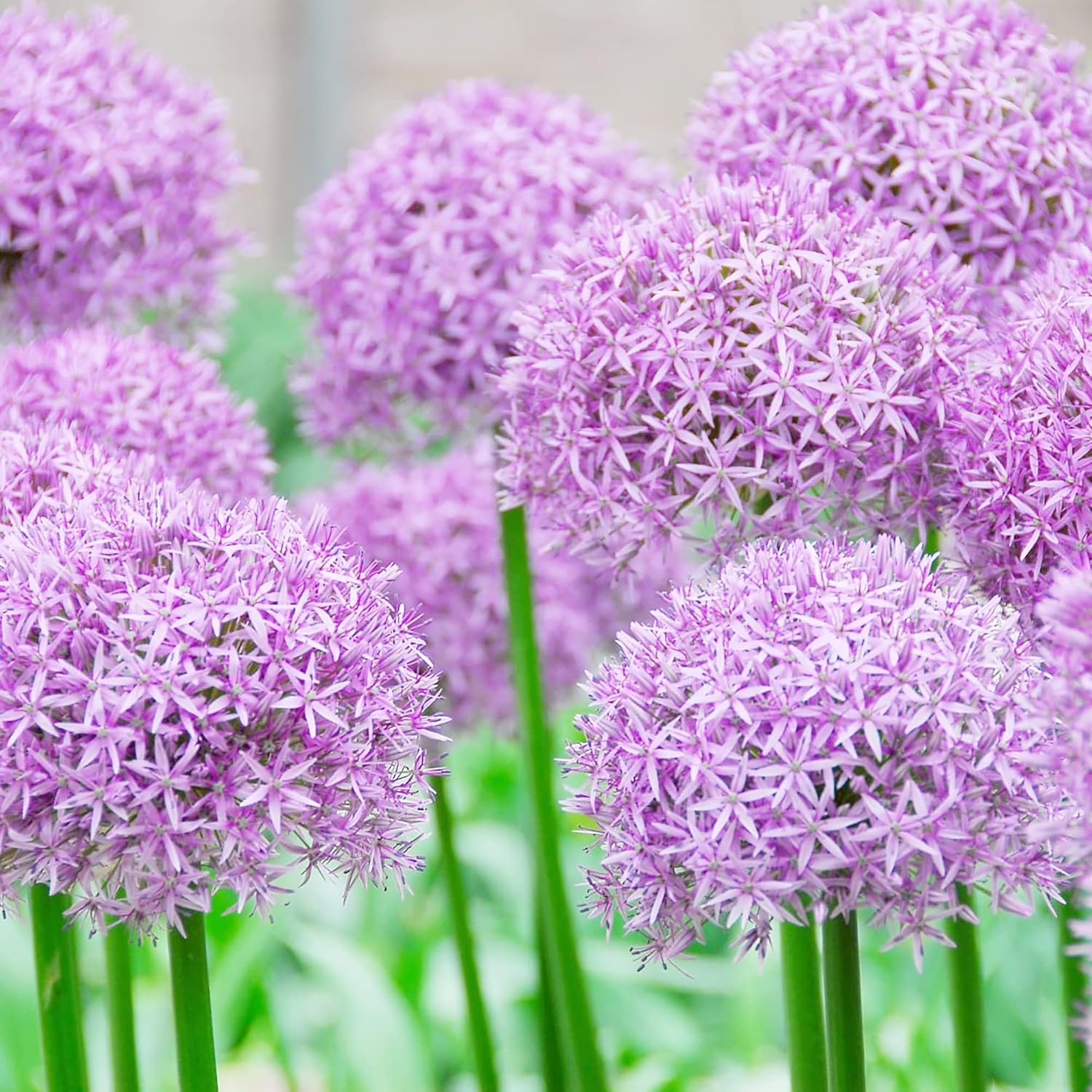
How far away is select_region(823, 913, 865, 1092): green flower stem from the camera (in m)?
0.97

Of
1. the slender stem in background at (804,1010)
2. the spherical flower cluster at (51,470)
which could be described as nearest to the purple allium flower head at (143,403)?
the spherical flower cluster at (51,470)

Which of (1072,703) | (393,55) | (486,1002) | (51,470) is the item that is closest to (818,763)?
(1072,703)

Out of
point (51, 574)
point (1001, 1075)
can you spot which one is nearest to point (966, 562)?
point (51, 574)

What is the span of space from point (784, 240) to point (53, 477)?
0.53 metres

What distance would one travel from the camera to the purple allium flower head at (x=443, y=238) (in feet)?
4.67

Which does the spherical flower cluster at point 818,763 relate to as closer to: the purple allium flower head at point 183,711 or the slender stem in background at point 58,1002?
the purple allium flower head at point 183,711

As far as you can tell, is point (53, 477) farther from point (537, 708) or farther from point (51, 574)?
point (537, 708)

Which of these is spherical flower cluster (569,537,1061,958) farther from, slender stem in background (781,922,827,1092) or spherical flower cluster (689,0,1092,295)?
spherical flower cluster (689,0,1092,295)

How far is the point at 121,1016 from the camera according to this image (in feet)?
4.22

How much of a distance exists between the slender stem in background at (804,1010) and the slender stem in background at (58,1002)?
50 centimetres

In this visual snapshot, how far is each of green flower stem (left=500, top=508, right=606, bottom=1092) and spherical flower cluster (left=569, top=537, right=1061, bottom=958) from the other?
476 millimetres

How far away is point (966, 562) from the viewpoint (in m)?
1.08

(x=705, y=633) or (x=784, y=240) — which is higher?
(x=784, y=240)

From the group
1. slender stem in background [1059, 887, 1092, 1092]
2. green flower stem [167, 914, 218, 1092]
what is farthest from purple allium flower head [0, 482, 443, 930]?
slender stem in background [1059, 887, 1092, 1092]
